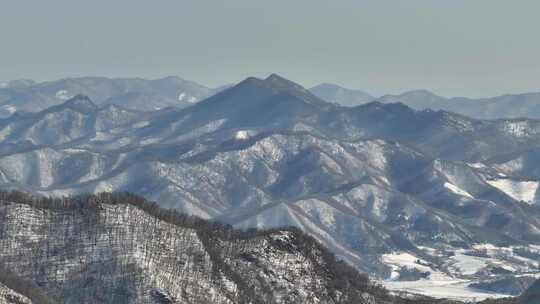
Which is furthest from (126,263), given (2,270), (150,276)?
(2,270)

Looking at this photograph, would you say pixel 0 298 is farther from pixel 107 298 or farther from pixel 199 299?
pixel 199 299

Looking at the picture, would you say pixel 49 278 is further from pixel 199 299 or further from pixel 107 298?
pixel 199 299

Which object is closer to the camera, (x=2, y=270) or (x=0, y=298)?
(x=0, y=298)

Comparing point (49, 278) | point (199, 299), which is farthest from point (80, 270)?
point (199, 299)

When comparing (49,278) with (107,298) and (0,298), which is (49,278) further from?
(0,298)

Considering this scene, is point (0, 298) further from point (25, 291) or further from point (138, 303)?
point (138, 303)

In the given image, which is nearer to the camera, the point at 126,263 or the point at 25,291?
the point at 25,291
